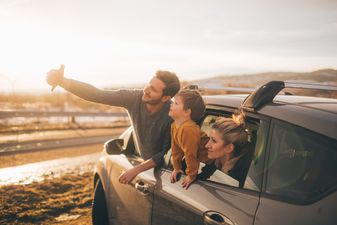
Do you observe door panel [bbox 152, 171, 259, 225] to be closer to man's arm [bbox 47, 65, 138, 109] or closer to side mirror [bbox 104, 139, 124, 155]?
man's arm [bbox 47, 65, 138, 109]

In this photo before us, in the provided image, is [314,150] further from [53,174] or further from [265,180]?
[53,174]

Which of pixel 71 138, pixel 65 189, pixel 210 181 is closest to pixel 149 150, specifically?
pixel 210 181

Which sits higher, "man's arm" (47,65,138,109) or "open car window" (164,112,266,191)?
"man's arm" (47,65,138,109)

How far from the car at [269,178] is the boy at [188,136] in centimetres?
11

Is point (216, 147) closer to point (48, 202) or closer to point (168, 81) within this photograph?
point (168, 81)

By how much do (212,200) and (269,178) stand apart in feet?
1.34

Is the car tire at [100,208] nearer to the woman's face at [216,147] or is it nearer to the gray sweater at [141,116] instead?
the gray sweater at [141,116]

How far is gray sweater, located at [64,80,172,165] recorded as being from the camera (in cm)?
350

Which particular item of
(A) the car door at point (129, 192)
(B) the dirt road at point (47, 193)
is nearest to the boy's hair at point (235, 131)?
(A) the car door at point (129, 192)

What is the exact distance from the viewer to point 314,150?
1960 millimetres

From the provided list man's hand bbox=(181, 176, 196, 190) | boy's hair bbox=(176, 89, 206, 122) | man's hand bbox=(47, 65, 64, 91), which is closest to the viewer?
man's hand bbox=(181, 176, 196, 190)

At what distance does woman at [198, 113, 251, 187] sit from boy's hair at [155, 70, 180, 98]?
110 cm

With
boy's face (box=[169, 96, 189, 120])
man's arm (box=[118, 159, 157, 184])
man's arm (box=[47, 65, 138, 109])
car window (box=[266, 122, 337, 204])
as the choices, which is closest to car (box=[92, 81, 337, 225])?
car window (box=[266, 122, 337, 204])

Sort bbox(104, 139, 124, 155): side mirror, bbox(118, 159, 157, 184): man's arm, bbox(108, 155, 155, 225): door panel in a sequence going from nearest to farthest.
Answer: bbox(108, 155, 155, 225): door panel, bbox(118, 159, 157, 184): man's arm, bbox(104, 139, 124, 155): side mirror
